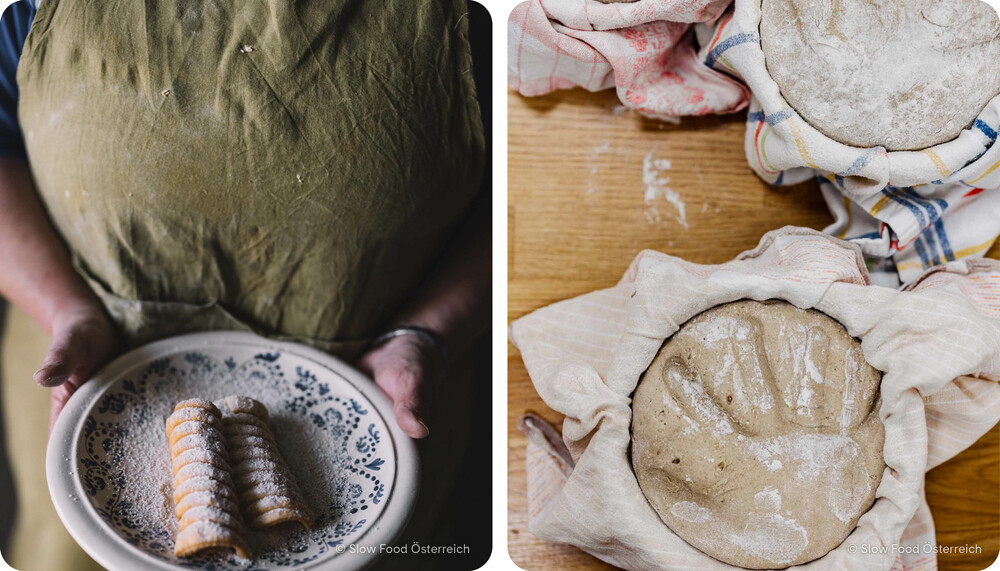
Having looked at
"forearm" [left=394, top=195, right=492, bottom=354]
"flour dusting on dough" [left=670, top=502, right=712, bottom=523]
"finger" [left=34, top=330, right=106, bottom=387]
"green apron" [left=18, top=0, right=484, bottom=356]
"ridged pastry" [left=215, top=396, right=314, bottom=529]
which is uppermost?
"green apron" [left=18, top=0, right=484, bottom=356]

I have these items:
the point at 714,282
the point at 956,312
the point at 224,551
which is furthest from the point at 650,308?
the point at 224,551

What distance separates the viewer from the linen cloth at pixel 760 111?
0.75 meters

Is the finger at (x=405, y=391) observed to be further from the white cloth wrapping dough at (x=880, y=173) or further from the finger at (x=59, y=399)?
the white cloth wrapping dough at (x=880, y=173)

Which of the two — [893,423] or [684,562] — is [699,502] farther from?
[893,423]

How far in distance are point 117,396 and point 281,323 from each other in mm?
168

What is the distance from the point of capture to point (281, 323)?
2.53 feet

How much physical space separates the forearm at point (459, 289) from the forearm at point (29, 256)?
0.33m

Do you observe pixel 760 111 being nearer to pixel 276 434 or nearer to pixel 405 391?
pixel 405 391

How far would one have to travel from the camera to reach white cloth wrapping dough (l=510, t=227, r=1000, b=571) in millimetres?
710

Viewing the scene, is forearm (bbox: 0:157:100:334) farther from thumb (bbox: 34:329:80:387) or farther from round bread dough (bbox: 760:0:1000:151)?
round bread dough (bbox: 760:0:1000:151)

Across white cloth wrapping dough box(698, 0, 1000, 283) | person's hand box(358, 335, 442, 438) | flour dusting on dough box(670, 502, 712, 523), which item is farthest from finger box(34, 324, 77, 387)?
white cloth wrapping dough box(698, 0, 1000, 283)

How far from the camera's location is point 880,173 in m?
0.75

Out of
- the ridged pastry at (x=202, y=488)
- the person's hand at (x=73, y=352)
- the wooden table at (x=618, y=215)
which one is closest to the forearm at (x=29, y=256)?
the person's hand at (x=73, y=352)

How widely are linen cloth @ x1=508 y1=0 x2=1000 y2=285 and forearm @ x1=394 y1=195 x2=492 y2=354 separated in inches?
7.1
